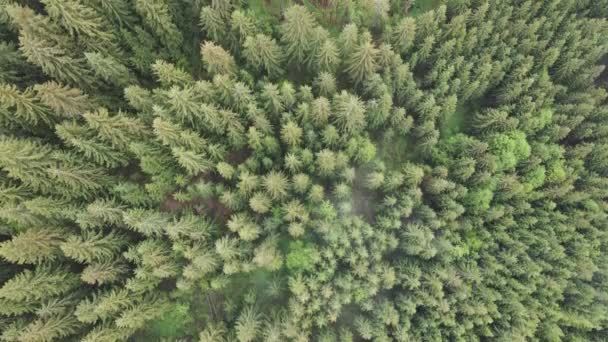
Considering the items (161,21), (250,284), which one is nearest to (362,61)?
(161,21)

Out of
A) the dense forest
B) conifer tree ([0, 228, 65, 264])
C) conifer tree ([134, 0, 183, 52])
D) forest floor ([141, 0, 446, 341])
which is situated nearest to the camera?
conifer tree ([0, 228, 65, 264])

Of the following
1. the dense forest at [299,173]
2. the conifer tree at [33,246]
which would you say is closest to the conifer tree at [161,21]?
the dense forest at [299,173]

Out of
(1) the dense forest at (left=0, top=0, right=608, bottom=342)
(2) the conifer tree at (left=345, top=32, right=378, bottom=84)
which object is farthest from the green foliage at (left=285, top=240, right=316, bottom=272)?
(2) the conifer tree at (left=345, top=32, right=378, bottom=84)

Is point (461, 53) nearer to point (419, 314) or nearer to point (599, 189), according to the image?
point (599, 189)

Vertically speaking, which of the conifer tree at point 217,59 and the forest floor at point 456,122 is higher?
the forest floor at point 456,122

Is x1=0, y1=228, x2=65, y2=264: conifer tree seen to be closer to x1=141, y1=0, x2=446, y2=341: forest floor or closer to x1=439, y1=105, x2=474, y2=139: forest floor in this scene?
x1=141, y1=0, x2=446, y2=341: forest floor

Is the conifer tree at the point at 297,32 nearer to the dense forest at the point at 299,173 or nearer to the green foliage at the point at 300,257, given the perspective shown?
the dense forest at the point at 299,173

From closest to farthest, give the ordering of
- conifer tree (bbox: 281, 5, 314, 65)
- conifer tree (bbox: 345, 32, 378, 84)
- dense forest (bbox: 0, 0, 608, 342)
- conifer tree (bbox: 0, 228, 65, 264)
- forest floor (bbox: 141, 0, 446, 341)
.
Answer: conifer tree (bbox: 0, 228, 65, 264) → dense forest (bbox: 0, 0, 608, 342) → conifer tree (bbox: 281, 5, 314, 65) → conifer tree (bbox: 345, 32, 378, 84) → forest floor (bbox: 141, 0, 446, 341)

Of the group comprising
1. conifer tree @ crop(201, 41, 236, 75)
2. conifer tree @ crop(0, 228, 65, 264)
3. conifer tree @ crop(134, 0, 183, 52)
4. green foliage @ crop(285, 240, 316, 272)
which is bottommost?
conifer tree @ crop(0, 228, 65, 264)

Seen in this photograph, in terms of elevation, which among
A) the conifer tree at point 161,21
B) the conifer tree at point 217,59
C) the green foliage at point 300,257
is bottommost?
the green foliage at point 300,257

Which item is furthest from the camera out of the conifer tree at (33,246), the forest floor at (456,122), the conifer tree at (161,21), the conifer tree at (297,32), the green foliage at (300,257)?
the forest floor at (456,122)
